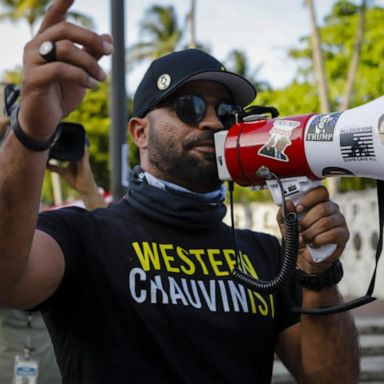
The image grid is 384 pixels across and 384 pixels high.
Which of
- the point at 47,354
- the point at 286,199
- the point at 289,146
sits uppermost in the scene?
the point at 289,146

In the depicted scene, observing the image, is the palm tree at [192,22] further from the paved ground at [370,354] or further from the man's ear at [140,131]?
the man's ear at [140,131]

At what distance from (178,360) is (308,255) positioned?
45cm

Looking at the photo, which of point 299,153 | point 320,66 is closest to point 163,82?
point 299,153

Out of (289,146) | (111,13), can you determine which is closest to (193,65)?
(289,146)

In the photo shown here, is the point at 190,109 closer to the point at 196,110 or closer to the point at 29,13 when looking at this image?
the point at 196,110

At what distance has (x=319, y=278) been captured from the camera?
2227 mm

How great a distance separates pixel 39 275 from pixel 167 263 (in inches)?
17.9

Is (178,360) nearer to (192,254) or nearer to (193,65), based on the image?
(192,254)

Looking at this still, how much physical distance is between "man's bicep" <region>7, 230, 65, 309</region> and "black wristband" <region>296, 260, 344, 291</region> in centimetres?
68

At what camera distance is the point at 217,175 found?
2.35m

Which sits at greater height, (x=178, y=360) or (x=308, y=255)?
(x=308, y=255)

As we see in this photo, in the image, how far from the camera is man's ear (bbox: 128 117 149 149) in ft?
8.30

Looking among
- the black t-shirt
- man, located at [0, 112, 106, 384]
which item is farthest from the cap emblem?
man, located at [0, 112, 106, 384]

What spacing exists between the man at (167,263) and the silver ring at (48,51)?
0.08 meters
